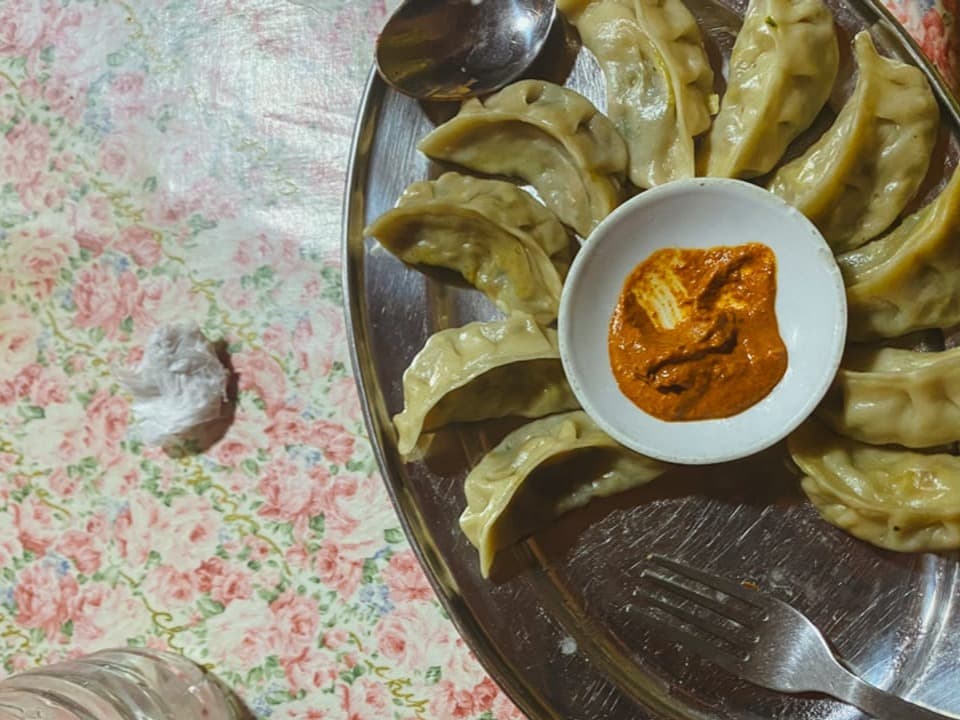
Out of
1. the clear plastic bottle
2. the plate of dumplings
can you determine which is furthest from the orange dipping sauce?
the clear plastic bottle

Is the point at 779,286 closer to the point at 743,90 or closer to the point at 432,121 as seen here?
the point at 743,90

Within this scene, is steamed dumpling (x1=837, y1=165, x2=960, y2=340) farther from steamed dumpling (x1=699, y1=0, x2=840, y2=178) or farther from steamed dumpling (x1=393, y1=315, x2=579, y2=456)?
steamed dumpling (x1=393, y1=315, x2=579, y2=456)

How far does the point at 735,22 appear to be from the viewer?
2.23 meters

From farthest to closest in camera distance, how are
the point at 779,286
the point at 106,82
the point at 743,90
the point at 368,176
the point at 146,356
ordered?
the point at 106,82 → the point at 146,356 → the point at 368,176 → the point at 743,90 → the point at 779,286

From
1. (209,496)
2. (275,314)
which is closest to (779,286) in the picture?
(275,314)

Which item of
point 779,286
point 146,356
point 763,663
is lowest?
point 763,663

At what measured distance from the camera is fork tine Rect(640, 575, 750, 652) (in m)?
2.13

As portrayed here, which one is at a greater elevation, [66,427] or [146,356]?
[146,356]

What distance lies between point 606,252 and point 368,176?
0.65 metres

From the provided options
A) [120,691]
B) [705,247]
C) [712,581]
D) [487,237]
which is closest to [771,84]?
[705,247]

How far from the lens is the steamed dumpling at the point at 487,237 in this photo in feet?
7.06

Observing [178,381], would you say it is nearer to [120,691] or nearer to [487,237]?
[120,691]

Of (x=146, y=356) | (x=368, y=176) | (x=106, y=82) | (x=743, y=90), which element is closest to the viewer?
(x=743, y=90)

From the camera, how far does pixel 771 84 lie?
208 centimetres
